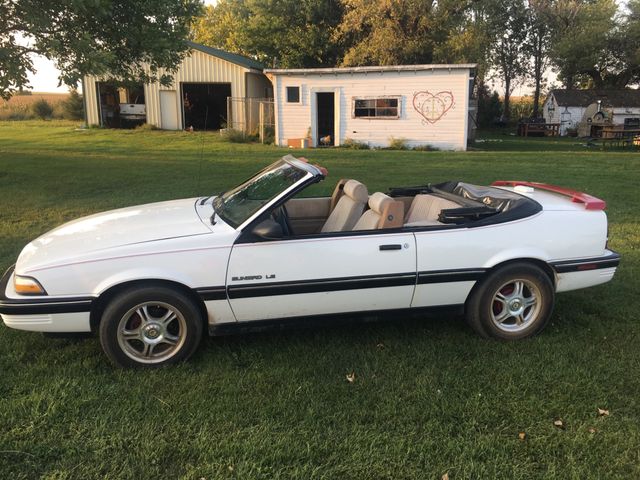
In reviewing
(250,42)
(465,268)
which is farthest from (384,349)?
(250,42)

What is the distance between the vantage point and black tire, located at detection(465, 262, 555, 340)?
13.3 feet

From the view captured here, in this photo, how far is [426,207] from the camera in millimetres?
4711

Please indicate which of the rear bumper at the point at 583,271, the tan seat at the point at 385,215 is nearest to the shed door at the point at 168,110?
the tan seat at the point at 385,215

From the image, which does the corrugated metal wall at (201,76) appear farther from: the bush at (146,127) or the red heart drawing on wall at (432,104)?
the red heart drawing on wall at (432,104)

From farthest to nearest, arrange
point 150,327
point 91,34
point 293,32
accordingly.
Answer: point 293,32
point 91,34
point 150,327

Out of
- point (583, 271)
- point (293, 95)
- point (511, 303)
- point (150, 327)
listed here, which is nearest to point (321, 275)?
point (150, 327)

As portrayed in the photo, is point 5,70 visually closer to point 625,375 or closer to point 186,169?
point 186,169

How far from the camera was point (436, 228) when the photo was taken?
3.98m

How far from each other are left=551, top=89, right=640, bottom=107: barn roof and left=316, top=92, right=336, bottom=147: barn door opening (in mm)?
22384

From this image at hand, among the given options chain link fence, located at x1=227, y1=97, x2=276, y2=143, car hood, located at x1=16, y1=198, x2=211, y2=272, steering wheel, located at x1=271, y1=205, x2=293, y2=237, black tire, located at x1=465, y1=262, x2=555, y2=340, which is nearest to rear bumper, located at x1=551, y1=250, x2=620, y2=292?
black tire, located at x1=465, y1=262, x2=555, y2=340

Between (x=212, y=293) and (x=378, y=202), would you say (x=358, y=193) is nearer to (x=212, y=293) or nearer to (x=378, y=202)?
(x=378, y=202)

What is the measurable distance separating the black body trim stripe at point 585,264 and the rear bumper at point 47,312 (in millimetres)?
3427

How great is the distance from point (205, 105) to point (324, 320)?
28.7 metres

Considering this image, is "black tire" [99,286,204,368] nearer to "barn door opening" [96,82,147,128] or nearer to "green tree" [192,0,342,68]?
"barn door opening" [96,82,147,128]
